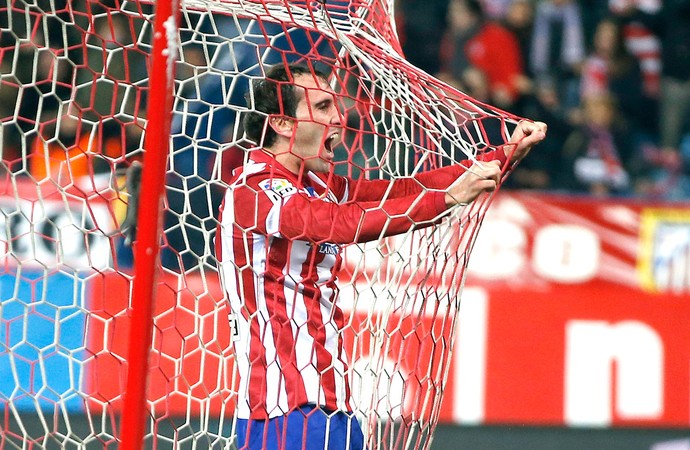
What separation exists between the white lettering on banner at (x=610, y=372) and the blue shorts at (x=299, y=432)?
2.82 m

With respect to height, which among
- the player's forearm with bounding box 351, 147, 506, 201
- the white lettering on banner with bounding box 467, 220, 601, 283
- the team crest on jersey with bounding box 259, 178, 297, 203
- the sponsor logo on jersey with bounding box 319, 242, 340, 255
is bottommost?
the sponsor logo on jersey with bounding box 319, 242, 340, 255

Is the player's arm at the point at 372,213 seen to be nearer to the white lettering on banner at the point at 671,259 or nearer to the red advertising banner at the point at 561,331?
the red advertising banner at the point at 561,331

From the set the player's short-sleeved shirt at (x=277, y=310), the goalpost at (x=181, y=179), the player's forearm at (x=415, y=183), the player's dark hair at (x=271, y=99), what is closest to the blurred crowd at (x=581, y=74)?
the goalpost at (x=181, y=179)

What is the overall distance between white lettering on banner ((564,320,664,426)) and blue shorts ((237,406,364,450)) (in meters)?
2.82

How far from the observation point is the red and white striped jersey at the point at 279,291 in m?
2.73

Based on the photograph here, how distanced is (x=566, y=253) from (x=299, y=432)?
2.99 m

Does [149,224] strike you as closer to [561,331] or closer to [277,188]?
[277,188]

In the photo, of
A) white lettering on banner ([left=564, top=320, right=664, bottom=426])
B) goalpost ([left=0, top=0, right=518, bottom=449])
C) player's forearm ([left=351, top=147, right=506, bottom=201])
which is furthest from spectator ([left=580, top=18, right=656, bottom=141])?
player's forearm ([left=351, top=147, right=506, bottom=201])

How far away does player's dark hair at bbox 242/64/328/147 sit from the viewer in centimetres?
288

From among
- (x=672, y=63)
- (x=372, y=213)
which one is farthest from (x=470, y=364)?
(x=672, y=63)

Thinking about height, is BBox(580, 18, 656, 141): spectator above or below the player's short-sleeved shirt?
above

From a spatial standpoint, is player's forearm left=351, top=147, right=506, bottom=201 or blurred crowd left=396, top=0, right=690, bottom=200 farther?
blurred crowd left=396, top=0, right=690, bottom=200

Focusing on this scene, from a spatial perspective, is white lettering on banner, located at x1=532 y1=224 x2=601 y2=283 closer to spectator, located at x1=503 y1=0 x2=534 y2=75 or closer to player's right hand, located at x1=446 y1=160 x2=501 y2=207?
spectator, located at x1=503 y1=0 x2=534 y2=75

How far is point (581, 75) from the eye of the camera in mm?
7512
